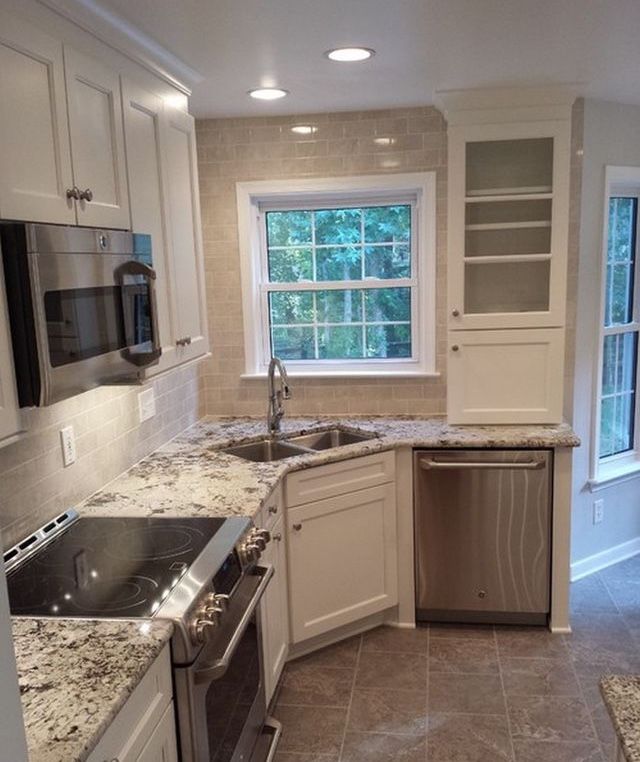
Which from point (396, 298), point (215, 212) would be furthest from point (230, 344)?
point (396, 298)

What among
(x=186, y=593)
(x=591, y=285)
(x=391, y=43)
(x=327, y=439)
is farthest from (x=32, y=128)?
(x=591, y=285)

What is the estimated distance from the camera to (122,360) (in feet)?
6.20

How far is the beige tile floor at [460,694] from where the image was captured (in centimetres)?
232

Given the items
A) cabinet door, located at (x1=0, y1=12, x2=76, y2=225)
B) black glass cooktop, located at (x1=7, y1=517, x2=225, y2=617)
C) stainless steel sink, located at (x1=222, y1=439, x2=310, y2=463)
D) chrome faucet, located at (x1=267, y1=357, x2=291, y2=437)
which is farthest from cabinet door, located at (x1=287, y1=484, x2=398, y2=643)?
cabinet door, located at (x1=0, y1=12, x2=76, y2=225)

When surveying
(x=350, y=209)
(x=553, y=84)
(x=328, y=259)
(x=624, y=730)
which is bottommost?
(x=624, y=730)

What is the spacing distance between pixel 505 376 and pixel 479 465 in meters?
0.46

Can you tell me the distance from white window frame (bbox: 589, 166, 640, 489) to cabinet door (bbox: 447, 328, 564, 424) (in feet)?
1.96

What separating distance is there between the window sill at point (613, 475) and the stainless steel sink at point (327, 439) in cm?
135

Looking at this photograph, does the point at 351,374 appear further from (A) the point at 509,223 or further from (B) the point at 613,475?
(B) the point at 613,475

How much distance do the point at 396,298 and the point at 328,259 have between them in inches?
16.0

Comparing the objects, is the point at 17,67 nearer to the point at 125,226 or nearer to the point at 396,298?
the point at 125,226

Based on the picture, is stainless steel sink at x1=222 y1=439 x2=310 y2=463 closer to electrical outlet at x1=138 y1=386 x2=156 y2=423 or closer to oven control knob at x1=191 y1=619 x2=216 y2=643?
electrical outlet at x1=138 y1=386 x2=156 y2=423

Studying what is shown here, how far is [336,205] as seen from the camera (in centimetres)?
348

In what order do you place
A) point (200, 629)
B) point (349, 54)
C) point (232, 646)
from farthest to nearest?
1. point (349, 54)
2. point (232, 646)
3. point (200, 629)
